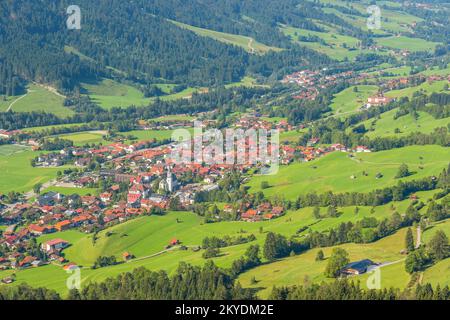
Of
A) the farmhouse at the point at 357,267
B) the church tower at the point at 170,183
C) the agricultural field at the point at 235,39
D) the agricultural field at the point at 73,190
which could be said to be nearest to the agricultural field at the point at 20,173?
the agricultural field at the point at 73,190

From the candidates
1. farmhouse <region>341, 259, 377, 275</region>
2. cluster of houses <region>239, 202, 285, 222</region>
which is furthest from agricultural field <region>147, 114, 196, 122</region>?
farmhouse <region>341, 259, 377, 275</region>

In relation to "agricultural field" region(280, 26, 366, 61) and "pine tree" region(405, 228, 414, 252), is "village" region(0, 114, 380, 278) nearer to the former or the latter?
"pine tree" region(405, 228, 414, 252)

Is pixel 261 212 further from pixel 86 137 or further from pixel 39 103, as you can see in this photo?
pixel 39 103

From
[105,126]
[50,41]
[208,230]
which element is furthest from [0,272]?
[50,41]

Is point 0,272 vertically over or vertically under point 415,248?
under

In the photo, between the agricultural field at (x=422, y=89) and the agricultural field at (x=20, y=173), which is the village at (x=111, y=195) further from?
the agricultural field at (x=422, y=89)

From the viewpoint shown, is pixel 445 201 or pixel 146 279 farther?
pixel 445 201

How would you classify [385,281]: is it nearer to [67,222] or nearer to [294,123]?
[67,222]
